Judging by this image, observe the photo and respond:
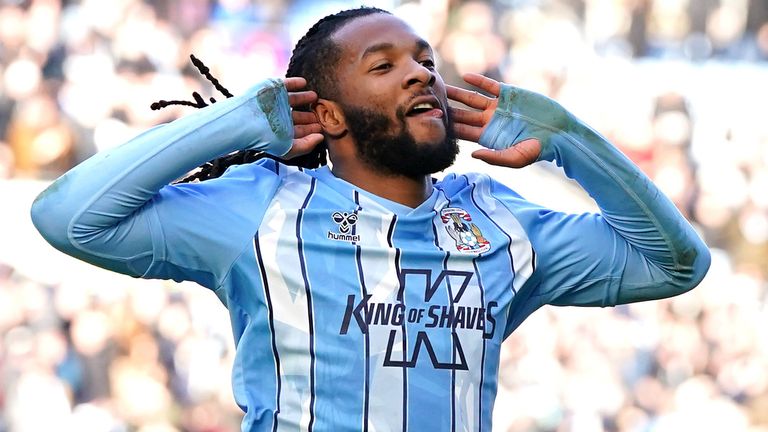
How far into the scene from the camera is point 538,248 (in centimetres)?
318

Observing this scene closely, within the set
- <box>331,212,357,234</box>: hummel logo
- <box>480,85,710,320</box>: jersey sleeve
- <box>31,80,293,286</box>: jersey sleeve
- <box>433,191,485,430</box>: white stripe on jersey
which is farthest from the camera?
<box>480,85,710,320</box>: jersey sleeve

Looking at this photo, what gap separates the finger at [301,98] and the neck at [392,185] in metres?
0.21

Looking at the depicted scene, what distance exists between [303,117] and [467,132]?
43 cm

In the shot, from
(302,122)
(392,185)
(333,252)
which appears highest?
(302,122)

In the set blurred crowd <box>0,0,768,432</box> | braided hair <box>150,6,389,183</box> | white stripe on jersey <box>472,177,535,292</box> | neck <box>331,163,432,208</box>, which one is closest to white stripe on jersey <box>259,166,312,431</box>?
neck <box>331,163,432,208</box>

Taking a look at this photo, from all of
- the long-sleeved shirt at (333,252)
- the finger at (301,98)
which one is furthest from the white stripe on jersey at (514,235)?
the finger at (301,98)

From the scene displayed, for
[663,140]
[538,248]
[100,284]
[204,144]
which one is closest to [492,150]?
[538,248]

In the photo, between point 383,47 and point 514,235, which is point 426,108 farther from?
point 514,235

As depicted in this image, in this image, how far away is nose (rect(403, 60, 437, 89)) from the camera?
3131mm

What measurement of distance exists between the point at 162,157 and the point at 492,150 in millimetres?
802

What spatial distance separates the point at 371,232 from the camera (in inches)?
119

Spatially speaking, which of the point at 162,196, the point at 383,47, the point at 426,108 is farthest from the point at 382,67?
the point at 162,196

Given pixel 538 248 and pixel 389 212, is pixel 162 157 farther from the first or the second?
pixel 538 248

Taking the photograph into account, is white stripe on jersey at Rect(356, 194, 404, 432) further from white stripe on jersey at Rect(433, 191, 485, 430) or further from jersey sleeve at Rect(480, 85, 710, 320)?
jersey sleeve at Rect(480, 85, 710, 320)
